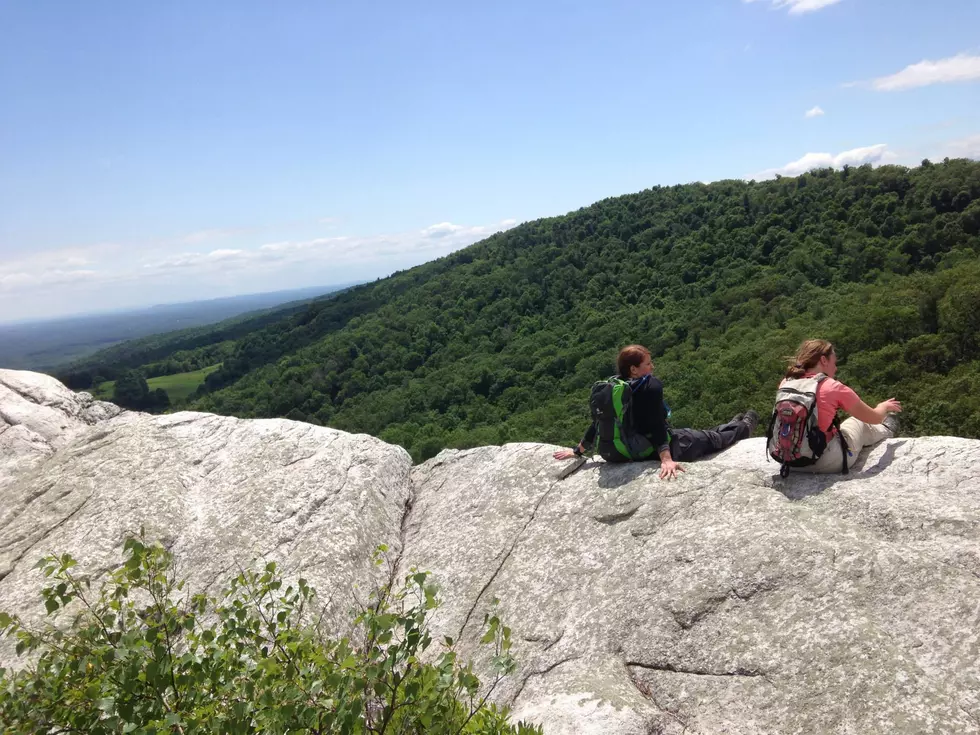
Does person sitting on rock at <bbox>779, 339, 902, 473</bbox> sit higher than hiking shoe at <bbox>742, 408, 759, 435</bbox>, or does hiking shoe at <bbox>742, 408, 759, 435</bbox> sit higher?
person sitting on rock at <bbox>779, 339, 902, 473</bbox>

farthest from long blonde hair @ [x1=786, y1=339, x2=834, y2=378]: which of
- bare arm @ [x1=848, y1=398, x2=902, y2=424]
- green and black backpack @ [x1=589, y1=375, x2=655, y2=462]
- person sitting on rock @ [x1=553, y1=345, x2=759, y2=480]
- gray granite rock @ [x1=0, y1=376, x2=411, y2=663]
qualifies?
gray granite rock @ [x1=0, y1=376, x2=411, y2=663]

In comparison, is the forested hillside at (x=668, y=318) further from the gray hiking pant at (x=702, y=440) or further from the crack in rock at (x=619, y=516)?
the crack in rock at (x=619, y=516)

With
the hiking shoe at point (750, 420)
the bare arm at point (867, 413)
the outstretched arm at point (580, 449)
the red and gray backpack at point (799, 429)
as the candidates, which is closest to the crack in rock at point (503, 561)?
the outstretched arm at point (580, 449)

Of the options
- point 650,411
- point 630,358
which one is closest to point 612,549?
point 650,411

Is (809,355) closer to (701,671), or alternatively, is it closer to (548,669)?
(701,671)

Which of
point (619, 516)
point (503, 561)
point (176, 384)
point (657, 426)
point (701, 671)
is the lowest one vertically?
point (176, 384)

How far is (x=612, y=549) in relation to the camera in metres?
7.52

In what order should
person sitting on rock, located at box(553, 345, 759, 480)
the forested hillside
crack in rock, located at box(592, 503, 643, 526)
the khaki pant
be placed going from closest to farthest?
the khaki pant
crack in rock, located at box(592, 503, 643, 526)
person sitting on rock, located at box(553, 345, 759, 480)
the forested hillside

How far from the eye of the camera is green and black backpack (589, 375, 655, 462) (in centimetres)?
844

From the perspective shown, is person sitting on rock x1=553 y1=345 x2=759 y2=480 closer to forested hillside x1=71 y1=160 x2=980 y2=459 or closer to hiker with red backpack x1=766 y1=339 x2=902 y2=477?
hiker with red backpack x1=766 y1=339 x2=902 y2=477

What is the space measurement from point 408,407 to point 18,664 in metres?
76.7

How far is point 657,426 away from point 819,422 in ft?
6.82

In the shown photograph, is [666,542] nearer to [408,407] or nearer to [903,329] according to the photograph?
[903,329]

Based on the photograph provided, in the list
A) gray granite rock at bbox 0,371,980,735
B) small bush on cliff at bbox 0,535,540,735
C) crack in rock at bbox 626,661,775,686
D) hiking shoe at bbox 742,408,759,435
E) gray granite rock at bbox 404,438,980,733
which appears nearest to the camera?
small bush on cliff at bbox 0,535,540,735
